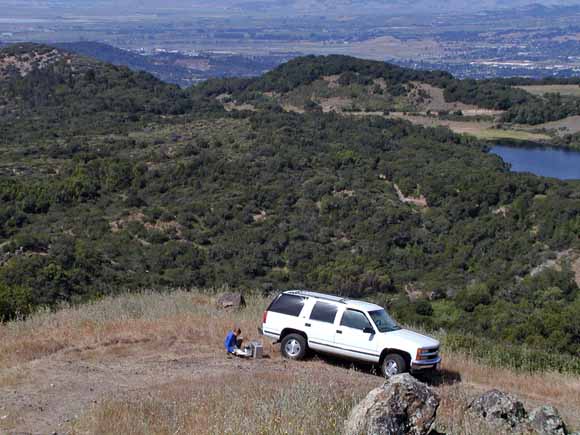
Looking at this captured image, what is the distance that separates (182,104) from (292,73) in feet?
86.9

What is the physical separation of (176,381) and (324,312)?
254 cm

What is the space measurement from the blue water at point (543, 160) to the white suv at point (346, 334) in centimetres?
5186

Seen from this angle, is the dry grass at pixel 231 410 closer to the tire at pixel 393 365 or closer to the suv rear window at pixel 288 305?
the tire at pixel 393 365

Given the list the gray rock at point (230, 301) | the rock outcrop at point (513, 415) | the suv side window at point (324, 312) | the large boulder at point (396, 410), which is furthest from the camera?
the gray rock at point (230, 301)

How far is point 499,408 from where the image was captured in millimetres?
9273

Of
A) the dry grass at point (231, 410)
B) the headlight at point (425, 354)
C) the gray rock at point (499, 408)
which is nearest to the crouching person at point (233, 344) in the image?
the dry grass at point (231, 410)

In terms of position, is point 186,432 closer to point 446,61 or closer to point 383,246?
point 383,246

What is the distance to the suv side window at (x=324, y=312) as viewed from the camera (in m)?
12.2

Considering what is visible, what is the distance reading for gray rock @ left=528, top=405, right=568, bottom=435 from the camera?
915 centimetres

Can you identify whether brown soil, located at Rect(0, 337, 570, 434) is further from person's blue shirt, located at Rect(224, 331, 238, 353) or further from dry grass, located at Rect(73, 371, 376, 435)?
dry grass, located at Rect(73, 371, 376, 435)

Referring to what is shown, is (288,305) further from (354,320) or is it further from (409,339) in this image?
(409,339)

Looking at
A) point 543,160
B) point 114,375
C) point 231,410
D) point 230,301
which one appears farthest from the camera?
point 543,160

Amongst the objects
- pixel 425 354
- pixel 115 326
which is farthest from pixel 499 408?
pixel 115 326

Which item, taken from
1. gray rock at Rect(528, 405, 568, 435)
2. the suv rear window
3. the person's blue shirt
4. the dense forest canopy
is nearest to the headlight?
the suv rear window
